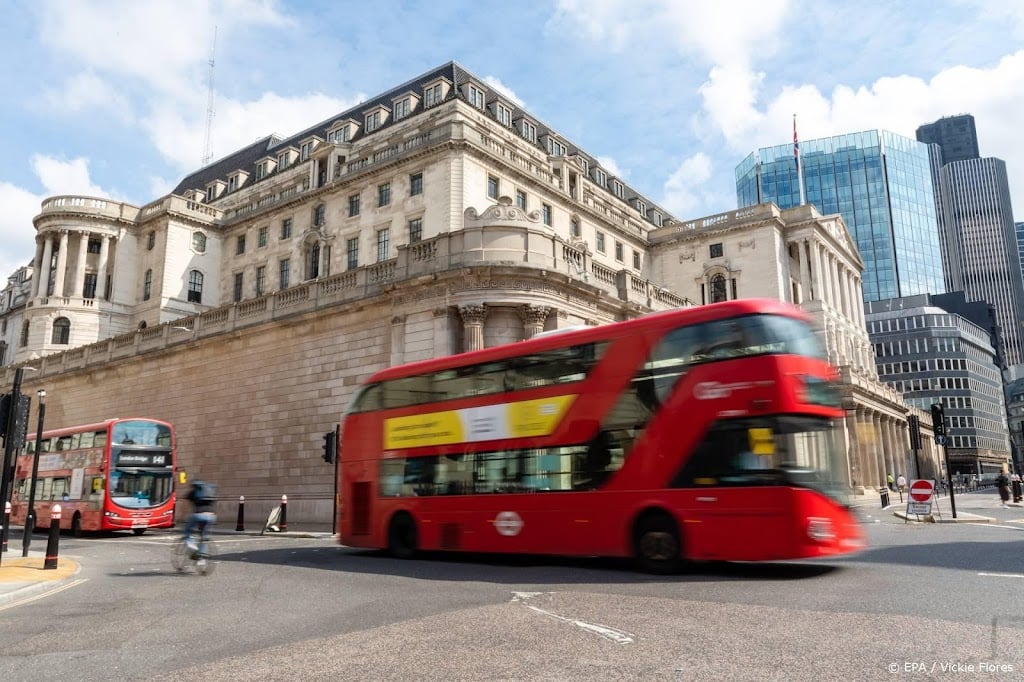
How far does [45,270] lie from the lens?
53.3m

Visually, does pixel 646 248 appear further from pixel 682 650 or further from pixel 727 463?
pixel 682 650

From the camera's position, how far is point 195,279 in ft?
176

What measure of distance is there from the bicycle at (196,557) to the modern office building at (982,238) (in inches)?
8015

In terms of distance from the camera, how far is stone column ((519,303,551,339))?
24484 mm

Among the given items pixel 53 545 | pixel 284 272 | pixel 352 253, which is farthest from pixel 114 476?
pixel 284 272

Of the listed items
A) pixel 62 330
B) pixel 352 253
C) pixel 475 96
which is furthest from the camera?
pixel 62 330

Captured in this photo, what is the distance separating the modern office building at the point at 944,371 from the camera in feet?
333

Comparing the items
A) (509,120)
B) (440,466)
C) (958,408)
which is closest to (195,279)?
(509,120)

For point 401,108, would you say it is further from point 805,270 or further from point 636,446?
point 636,446

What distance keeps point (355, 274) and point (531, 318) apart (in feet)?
25.4

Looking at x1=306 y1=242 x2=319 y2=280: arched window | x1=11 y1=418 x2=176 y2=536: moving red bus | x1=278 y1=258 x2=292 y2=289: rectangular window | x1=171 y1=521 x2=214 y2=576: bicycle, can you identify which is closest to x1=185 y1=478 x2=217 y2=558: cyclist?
x1=171 y1=521 x2=214 y2=576: bicycle

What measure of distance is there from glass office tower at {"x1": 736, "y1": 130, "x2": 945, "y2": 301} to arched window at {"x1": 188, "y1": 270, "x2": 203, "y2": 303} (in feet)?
354

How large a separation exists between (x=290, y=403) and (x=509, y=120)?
1212 inches

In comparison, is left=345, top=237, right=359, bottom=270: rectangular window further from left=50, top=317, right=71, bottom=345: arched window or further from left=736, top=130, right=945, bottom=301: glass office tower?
left=736, top=130, right=945, bottom=301: glass office tower
